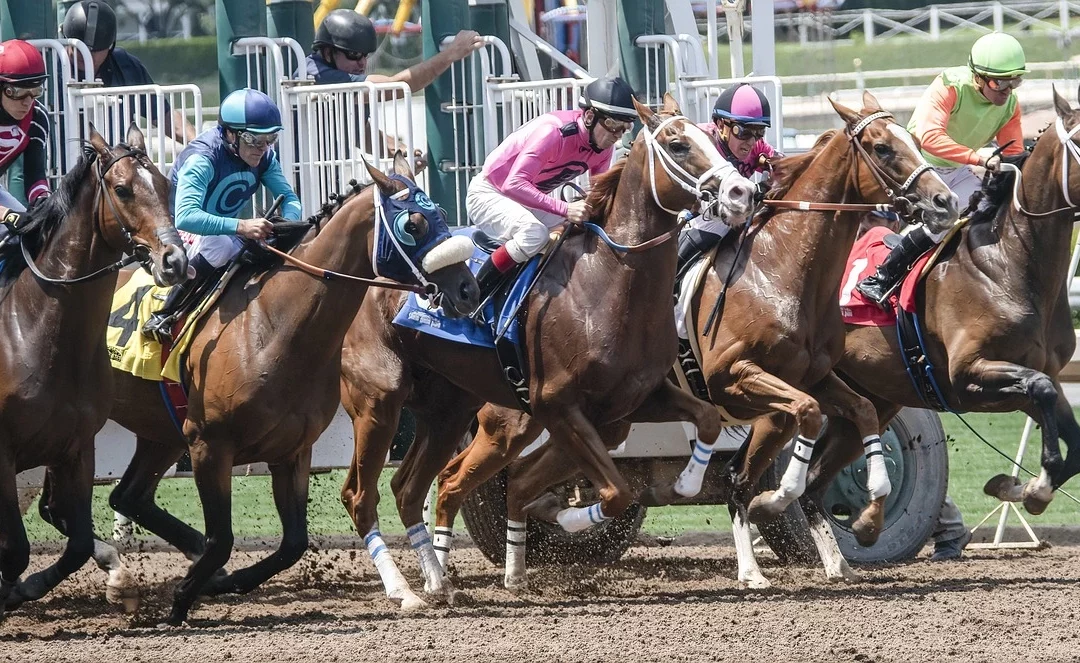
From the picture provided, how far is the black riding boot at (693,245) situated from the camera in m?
7.88

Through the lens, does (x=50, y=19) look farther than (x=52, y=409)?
Answer: Yes

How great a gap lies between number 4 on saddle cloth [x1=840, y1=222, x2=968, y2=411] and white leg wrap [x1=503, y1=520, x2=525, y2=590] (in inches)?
70.3

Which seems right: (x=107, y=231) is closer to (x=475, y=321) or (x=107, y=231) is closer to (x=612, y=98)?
(x=475, y=321)

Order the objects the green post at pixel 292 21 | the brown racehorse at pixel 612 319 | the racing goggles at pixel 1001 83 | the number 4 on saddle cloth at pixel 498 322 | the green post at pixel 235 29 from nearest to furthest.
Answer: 1. the brown racehorse at pixel 612 319
2. the number 4 on saddle cloth at pixel 498 322
3. the racing goggles at pixel 1001 83
4. the green post at pixel 235 29
5. the green post at pixel 292 21

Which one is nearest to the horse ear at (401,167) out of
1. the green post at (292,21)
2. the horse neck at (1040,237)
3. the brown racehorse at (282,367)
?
the brown racehorse at (282,367)

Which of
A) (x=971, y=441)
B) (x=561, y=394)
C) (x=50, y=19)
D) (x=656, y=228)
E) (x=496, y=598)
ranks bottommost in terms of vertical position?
(x=971, y=441)

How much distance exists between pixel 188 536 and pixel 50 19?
11.6 feet

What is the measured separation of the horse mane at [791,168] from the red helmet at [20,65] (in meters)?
3.18

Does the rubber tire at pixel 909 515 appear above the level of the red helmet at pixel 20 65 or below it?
below

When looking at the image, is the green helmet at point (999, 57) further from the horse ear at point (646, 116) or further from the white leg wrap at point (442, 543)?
the white leg wrap at point (442, 543)

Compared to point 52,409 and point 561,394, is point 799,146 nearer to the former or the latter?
point 561,394

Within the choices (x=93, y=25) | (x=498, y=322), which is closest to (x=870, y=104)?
(x=498, y=322)

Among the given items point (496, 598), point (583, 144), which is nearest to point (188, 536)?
point (496, 598)

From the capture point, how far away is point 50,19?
31.6 feet
